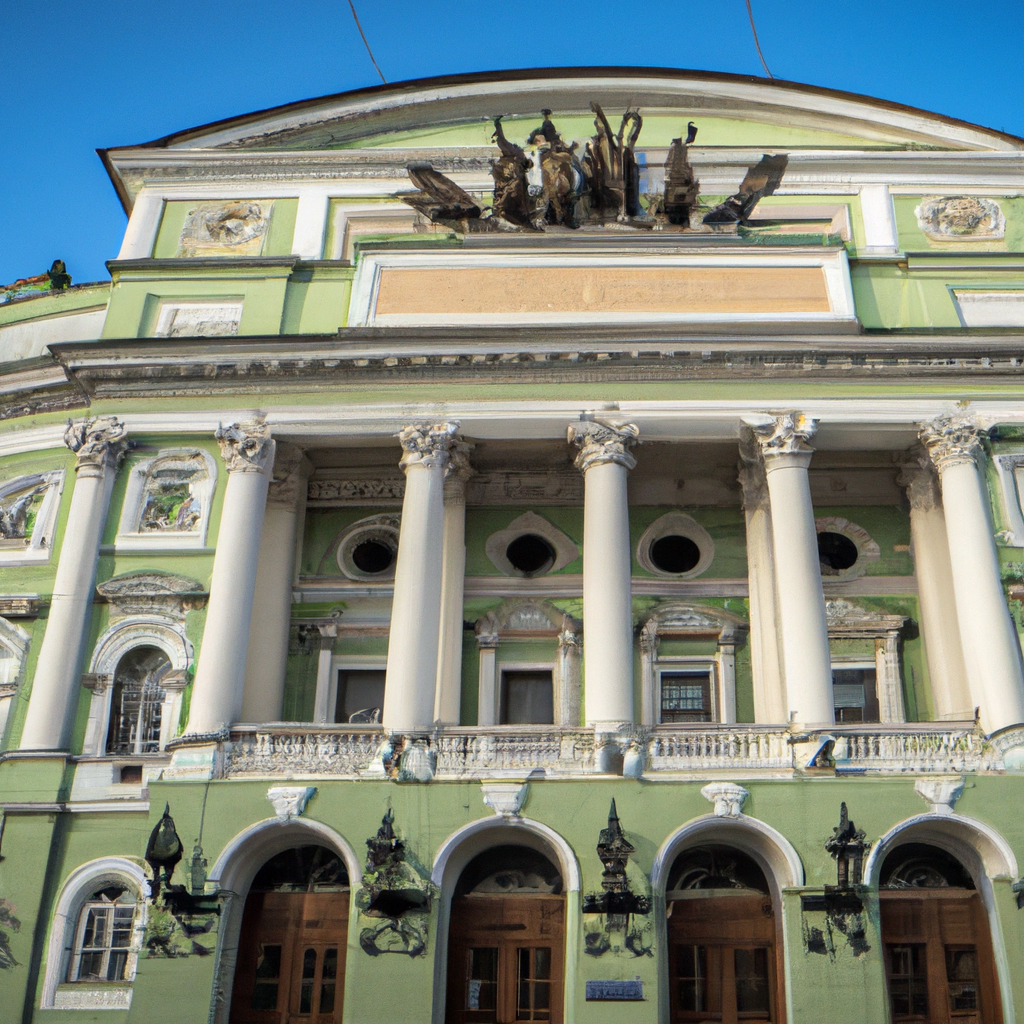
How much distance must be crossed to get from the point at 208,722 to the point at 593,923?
6.96 metres

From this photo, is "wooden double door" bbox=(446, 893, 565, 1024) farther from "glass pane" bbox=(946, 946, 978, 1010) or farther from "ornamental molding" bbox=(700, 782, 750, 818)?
"glass pane" bbox=(946, 946, 978, 1010)

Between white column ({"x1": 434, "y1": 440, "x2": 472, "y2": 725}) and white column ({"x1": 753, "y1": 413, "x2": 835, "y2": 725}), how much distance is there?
18.9 ft

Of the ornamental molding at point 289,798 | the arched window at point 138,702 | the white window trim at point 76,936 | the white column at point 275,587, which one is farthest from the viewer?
the white column at point 275,587

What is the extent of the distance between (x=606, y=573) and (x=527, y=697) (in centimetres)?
402

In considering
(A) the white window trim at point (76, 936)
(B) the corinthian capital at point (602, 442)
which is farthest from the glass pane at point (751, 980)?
(A) the white window trim at point (76, 936)

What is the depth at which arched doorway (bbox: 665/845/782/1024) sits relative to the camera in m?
18.1

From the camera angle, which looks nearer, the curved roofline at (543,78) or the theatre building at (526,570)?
the theatre building at (526,570)

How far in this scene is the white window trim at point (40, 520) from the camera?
73.0 feet

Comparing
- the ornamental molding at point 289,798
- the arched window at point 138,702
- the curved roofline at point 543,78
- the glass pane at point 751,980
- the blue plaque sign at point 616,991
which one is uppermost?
the curved roofline at point 543,78

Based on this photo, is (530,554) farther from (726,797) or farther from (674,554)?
(726,797)

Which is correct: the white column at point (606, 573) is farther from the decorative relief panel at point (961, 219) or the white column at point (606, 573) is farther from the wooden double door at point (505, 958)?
the decorative relief panel at point (961, 219)

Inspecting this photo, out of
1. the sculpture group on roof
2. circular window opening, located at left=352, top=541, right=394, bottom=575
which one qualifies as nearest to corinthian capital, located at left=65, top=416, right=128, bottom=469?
circular window opening, located at left=352, top=541, right=394, bottom=575

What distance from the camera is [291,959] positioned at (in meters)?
18.6

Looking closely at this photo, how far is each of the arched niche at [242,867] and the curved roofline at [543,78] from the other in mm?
15914
